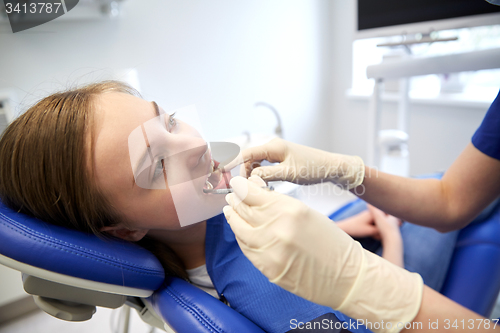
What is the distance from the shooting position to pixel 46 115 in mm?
685

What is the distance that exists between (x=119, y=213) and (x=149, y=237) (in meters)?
0.17

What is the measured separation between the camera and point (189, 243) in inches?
34.6

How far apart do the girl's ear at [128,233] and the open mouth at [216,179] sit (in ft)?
0.79

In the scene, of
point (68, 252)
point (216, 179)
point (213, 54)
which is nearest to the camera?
point (68, 252)

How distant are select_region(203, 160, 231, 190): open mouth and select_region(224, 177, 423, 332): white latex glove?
222 millimetres

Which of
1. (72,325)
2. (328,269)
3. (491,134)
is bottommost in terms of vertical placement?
(72,325)

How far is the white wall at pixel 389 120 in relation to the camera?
1.28 m

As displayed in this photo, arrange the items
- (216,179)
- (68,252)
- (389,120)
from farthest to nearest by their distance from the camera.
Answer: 1. (389,120)
2. (216,179)
3. (68,252)

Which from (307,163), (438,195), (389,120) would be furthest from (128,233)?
(389,120)

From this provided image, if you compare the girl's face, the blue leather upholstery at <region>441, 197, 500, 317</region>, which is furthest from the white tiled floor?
the blue leather upholstery at <region>441, 197, 500, 317</region>

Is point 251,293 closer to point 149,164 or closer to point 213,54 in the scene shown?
point 149,164

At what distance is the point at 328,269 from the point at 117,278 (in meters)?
0.47

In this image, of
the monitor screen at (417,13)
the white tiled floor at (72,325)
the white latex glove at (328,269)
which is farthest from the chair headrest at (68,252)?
the monitor screen at (417,13)

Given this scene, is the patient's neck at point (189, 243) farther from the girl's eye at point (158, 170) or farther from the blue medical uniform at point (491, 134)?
the blue medical uniform at point (491, 134)
